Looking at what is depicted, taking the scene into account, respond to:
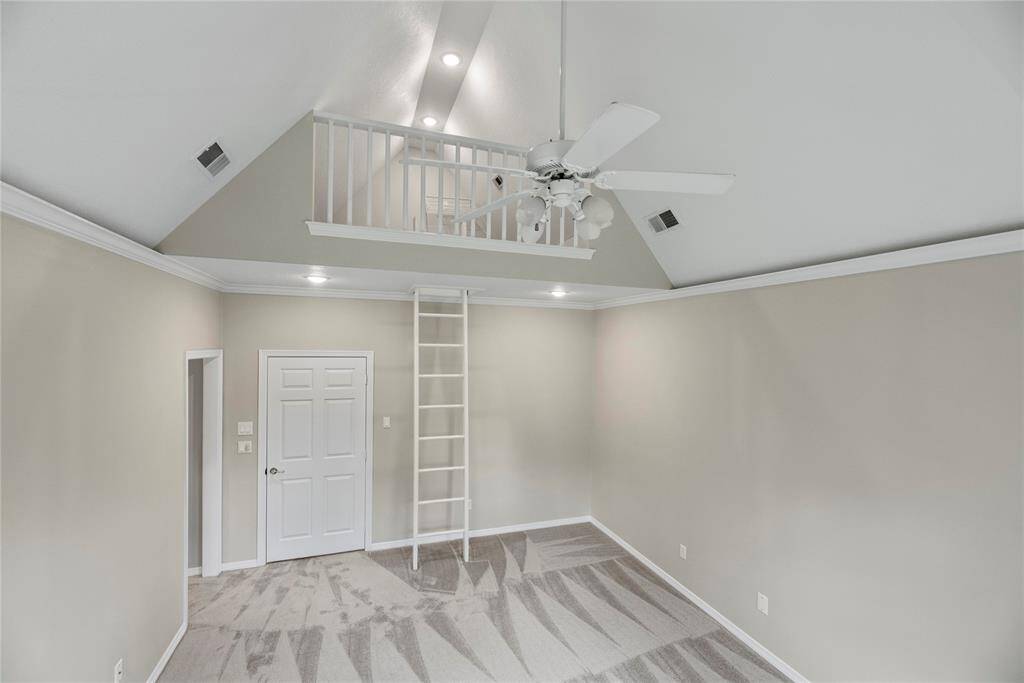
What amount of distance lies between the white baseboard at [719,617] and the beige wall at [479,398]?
89 centimetres

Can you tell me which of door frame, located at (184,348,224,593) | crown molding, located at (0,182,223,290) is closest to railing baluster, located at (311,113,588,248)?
crown molding, located at (0,182,223,290)

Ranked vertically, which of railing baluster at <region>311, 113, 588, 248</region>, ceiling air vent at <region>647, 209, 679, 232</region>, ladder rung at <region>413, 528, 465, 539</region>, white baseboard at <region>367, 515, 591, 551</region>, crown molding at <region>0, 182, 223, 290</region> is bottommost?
white baseboard at <region>367, 515, 591, 551</region>

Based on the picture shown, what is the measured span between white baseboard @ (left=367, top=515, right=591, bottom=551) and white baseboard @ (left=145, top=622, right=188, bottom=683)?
4.94 ft

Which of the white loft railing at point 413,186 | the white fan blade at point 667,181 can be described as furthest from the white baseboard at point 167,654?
the white fan blade at point 667,181

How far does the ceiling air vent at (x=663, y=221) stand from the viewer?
3020mm

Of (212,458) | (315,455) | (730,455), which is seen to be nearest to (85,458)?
(212,458)

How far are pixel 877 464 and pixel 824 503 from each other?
0.40 m

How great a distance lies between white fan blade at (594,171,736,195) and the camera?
4.68 feet

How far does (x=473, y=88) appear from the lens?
11.9 feet

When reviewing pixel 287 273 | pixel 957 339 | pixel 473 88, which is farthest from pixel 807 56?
pixel 287 273

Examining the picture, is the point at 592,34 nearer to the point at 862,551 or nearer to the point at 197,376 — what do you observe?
the point at 862,551

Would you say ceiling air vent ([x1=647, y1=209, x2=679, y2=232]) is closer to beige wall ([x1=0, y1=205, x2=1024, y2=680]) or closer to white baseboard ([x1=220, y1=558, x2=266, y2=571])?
beige wall ([x1=0, y1=205, x2=1024, y2=680])

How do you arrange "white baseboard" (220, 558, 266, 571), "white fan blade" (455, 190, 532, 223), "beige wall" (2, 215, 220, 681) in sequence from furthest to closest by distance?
"white baseboard" (220, 558, 266, 571) < "white fan blade" (455, 190, 532, 223) < "beige wall" (2, 215, 220, 681)

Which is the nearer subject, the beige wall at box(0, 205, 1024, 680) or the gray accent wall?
the beige wall at box(0, 205, 1024, 680)
